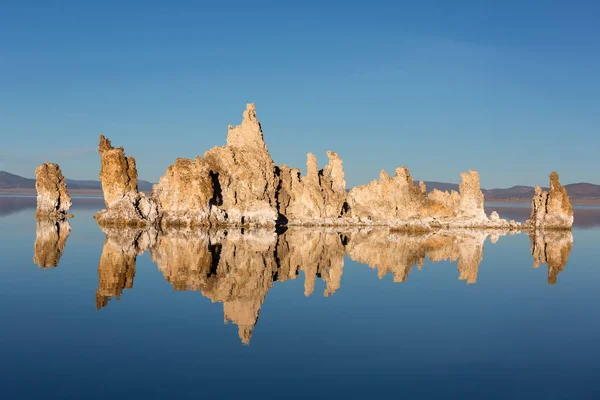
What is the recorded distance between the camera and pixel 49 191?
90.9 metres

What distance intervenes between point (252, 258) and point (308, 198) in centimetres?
5475

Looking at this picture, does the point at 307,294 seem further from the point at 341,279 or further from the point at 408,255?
the point at 408,255

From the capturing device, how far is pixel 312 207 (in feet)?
316

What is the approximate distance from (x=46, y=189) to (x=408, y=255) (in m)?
61.2

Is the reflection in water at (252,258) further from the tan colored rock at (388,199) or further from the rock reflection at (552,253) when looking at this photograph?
the tan colored rock at (388,199)

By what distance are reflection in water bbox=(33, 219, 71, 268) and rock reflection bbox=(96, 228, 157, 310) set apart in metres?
3.12

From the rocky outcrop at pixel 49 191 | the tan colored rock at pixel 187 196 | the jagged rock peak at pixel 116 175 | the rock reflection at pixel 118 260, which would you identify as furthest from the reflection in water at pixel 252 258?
the rocky outcrop at pixel 49 191

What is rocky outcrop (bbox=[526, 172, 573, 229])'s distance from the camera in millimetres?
93500

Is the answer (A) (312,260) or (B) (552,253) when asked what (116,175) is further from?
(B) (552,253)

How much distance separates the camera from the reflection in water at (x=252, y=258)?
29395mm

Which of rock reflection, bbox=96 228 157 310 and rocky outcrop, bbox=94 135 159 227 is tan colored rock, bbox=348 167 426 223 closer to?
rocky outcrop, bbox=94 135 159 227

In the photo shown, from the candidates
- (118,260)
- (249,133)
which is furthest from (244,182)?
(118,260)

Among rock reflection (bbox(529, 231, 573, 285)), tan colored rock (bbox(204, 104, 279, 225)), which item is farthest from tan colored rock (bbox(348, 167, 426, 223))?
rock reflection (bbox(529, 231, 573, 285))

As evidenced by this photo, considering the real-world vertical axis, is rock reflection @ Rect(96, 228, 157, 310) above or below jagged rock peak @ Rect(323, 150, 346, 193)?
below
